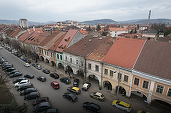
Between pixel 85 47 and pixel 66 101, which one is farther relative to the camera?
pixel 85 47

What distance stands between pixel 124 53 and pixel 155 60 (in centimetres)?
637

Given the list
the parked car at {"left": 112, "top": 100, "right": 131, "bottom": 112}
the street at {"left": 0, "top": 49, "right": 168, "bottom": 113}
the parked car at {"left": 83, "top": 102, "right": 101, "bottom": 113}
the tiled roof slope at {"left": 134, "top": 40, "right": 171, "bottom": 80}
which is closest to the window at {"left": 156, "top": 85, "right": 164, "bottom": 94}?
the tiled roof slope at {"left": 134, "top": 40, "right": 171, "bottom": 80}

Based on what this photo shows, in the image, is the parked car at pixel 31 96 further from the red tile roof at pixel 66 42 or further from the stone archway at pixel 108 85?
the red tile roof at pixel 66 42

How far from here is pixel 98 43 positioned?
34.4 m

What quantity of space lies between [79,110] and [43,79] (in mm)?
15889

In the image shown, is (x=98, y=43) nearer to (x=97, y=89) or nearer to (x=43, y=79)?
(x=97, y=89)

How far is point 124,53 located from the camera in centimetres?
2647

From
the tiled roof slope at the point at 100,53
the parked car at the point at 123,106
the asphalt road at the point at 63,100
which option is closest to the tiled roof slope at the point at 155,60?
the parked car at the point at 123,106

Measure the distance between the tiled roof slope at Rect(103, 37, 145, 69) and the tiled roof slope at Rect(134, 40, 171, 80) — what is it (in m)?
1.16

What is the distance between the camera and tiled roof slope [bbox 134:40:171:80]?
67.3ft

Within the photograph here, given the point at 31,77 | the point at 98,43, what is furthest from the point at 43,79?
the point at 98,43

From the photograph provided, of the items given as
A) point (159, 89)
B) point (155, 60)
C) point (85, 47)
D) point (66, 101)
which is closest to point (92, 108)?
point (66, 101)

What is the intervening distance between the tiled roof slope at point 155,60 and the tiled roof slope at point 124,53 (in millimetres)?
1159

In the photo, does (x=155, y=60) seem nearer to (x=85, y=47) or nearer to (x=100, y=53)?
(x=100, y=53)
